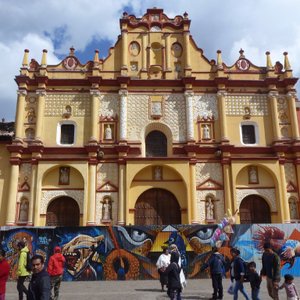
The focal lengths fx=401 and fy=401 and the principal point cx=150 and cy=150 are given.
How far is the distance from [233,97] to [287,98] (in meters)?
3.56

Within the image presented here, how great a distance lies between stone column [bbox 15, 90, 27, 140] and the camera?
25.1m

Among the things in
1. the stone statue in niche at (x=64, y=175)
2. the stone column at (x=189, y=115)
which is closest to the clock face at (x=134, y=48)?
the stone column at (x=189, y=115)

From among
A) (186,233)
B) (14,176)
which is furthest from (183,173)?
(14,176)

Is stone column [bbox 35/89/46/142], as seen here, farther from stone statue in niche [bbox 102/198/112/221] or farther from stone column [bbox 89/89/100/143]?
stone statue in niche [bbox 102/198/112/221]

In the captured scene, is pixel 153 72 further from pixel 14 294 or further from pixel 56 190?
pixel 14 294

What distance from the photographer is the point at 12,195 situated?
23656 millimetres

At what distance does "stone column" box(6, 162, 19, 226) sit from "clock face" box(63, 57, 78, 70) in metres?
7.52

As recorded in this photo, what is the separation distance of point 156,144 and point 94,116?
4360 mm

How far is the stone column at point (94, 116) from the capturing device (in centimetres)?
2498

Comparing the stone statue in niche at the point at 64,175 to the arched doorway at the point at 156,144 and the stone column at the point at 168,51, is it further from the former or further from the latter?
the stone column at the point at 168,51

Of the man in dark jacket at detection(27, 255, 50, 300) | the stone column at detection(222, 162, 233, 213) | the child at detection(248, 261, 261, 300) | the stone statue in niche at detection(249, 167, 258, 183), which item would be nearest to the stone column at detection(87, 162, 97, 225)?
the stone column at detection(222, 162, 233, 213)

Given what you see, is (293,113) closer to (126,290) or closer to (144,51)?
(144,51)

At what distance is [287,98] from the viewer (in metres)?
26.5

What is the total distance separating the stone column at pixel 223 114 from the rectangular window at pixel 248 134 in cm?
149
